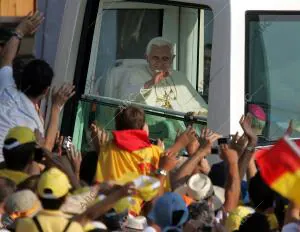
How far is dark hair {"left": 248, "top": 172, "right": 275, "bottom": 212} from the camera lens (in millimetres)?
7473

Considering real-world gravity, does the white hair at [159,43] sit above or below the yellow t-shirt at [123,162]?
above

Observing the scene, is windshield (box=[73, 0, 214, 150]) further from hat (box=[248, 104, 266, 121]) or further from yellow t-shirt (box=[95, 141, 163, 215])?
yellow t-shirt (box=[95, 141, 163, 215])

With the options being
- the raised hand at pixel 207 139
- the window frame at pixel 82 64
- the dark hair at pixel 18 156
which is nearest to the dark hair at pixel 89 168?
the dark hair at pixel 18 156

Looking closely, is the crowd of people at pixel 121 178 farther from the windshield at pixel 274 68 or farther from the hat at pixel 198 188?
the windshield at pixel 274 68

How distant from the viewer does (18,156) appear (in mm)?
7527

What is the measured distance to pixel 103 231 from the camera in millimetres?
6531

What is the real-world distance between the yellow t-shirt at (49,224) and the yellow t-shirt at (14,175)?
1060mm

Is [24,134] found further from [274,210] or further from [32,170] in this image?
[274,210]

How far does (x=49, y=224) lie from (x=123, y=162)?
1.54 m

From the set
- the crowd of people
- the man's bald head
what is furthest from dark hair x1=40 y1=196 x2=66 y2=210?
the man's bald head

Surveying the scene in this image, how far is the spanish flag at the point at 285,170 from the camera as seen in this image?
21.4 feet

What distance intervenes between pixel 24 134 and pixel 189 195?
0.96 m

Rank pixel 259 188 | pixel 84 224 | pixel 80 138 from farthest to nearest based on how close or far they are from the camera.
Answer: pixel 80 138 → pixel 259 188 → pixel 84 224

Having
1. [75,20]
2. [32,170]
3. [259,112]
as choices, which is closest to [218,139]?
[259,112]
